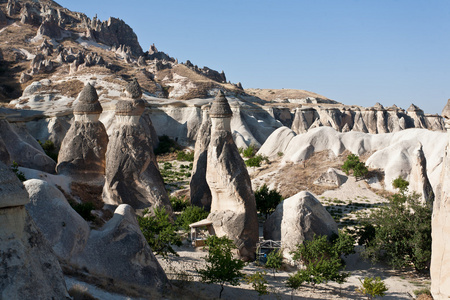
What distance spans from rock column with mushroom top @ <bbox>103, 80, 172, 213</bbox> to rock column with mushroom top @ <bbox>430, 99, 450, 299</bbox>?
981cm

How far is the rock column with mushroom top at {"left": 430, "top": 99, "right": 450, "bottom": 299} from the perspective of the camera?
8.00m

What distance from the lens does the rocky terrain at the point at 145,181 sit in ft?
25.8

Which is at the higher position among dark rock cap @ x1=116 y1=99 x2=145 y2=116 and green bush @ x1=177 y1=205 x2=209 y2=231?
dark rock cap @ x1=116 y1=99 x2=145 y2=116

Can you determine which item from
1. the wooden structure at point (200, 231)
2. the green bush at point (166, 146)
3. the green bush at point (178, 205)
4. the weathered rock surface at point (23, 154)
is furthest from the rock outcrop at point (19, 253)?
the green bush at point (166, 146)

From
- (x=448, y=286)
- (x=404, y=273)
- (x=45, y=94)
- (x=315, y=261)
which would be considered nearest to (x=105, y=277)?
(x=315, y=261)

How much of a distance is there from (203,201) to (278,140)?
535 inches

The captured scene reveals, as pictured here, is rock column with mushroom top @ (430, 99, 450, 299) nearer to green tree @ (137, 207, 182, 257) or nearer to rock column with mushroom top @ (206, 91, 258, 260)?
rock column with mushroom top @ (206, 91, 258, 260)

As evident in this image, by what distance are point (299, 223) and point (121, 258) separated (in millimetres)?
6776

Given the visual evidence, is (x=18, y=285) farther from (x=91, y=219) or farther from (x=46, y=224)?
(x=91, y=219)

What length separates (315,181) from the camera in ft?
77.2

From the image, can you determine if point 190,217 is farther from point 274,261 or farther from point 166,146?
point 166,146

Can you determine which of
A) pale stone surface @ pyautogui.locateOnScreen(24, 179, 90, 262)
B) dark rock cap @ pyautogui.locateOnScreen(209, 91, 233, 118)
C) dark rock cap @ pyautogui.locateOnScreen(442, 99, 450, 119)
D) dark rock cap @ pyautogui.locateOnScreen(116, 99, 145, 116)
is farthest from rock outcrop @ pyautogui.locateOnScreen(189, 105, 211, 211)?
dark rock cap @ pyautogui.locateOnScreen(442, 99, 450, 119)

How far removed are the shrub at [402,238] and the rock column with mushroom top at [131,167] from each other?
775 cm

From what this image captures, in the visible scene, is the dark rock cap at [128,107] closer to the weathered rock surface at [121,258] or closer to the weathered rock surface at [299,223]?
the weathered rock surface at [299,223]
